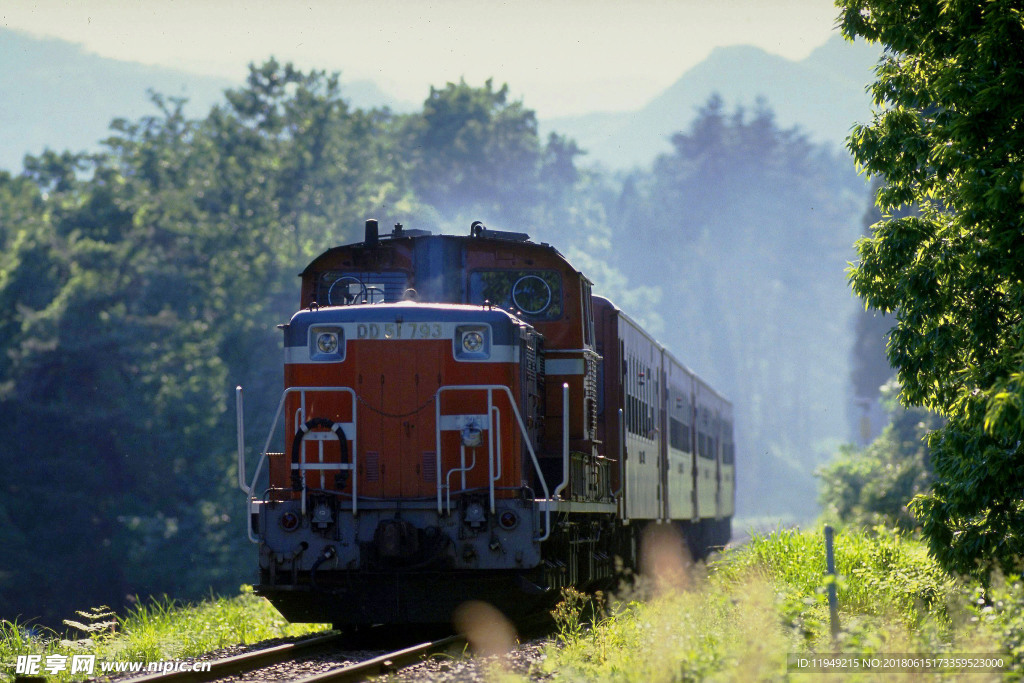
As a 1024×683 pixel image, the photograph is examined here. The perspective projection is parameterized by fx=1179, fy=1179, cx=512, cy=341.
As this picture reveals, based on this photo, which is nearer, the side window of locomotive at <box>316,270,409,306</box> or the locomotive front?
the locomotive front

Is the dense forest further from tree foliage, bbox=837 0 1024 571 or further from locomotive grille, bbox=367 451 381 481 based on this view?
tree foliage, bbox=837 0 1024 571

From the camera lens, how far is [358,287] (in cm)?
1207

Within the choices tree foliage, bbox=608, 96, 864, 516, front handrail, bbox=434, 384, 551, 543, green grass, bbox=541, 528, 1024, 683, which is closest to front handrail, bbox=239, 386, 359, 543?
front handrail, bbox=434, 384, 551, 543

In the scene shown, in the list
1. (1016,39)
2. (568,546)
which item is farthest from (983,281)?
(568,546)

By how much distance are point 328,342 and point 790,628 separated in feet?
16.1

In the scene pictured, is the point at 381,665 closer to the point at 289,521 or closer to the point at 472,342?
the point at 289,521

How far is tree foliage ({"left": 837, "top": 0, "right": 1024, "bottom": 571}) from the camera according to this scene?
34.6ft

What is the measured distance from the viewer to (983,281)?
11.1 m

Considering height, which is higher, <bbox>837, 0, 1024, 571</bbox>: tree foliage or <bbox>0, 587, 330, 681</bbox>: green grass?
<bbox>837, 0, 1024, 571</bbox>: tree foliage

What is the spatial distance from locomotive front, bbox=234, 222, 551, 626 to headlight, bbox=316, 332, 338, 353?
0.04 feet

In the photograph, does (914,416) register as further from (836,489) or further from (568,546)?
(568,546)

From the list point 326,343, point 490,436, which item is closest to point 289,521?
point 326,343

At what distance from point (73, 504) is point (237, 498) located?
498cm

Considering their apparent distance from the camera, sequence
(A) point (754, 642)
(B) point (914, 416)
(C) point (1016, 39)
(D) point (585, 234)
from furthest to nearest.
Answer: (D) point (585, 234) < (B) point (914, 416) < (C) point (1016, 39) < (A) point (754, 642)
